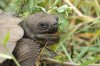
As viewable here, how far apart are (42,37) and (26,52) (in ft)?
0.42

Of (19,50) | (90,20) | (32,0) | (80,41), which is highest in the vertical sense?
(32,0)

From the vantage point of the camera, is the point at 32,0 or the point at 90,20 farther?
the point at 90,20

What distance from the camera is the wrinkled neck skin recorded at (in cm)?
195

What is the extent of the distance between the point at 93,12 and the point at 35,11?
3.84 ft

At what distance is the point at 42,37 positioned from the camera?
1.97 meters

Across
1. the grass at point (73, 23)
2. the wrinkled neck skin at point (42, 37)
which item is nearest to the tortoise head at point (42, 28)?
the wrinkled neck skin at point (42, 37)

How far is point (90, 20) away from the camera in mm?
2764

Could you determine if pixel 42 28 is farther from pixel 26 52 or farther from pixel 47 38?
pixel 26 52

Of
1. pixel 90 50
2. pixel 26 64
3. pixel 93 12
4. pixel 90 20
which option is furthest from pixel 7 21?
pixel 93 12

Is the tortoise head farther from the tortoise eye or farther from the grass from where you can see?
the grass

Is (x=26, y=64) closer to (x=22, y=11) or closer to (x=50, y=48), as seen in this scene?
(x=50, y=48)

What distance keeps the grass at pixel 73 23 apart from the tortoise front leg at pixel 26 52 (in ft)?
0.50

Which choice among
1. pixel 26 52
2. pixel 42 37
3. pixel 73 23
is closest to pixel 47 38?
pixel 42 37

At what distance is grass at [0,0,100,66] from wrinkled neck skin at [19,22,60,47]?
12cm
